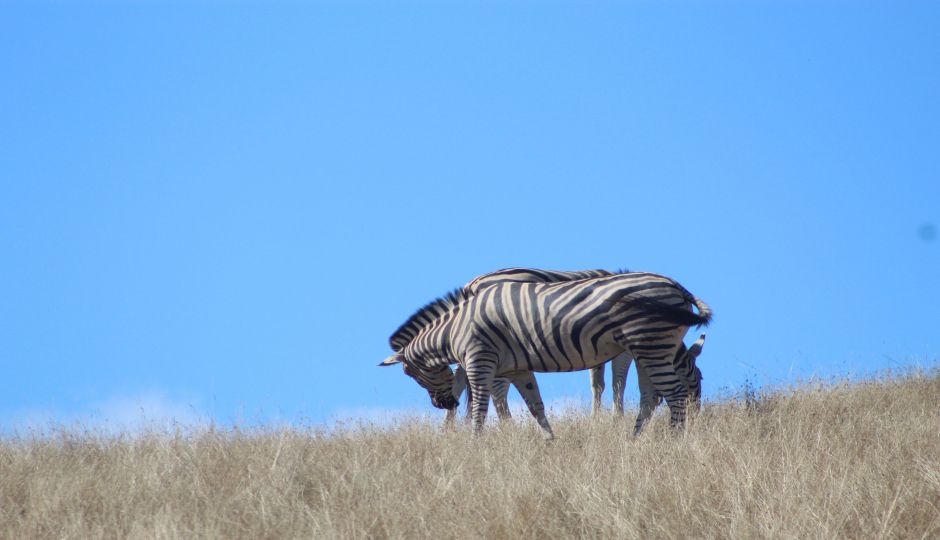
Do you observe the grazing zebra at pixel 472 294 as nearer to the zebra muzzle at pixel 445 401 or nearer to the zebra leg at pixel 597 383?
the zebra muzzle at pixel 445 401

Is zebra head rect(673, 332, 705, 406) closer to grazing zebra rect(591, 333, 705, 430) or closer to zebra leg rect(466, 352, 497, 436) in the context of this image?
grazing zebra rect(591, 333, 705, 430)

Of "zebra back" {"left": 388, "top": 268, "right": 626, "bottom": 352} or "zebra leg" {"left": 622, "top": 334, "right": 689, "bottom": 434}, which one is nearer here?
"zebra leg" {"left": 622, "top": 334, "right": 689, "bottom": 434}

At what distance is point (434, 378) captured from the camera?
38.5 feet

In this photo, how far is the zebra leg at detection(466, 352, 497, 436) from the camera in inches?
381

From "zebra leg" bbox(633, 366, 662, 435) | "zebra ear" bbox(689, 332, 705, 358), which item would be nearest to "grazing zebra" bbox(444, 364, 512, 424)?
"zebra leg" bbox(633, 366, 662, 435)

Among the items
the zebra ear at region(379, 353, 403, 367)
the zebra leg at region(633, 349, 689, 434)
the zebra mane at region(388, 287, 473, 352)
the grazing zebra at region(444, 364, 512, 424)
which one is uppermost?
the zebra mane at region(388, 287, 473, 352)

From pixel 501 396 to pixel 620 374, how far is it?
80.9 inches

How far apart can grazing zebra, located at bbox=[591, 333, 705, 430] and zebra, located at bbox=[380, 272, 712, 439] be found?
0.50m

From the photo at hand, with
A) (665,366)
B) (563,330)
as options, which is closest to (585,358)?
(563,330)

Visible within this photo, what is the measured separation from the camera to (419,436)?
28.5 ft

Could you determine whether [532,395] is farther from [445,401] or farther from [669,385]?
[445,401]

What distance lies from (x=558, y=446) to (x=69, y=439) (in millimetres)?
5570

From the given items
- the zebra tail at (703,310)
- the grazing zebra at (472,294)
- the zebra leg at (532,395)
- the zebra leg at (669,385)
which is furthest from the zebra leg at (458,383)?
the zebra tail at (703,310)

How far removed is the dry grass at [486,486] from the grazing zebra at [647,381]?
1442 millimetres
